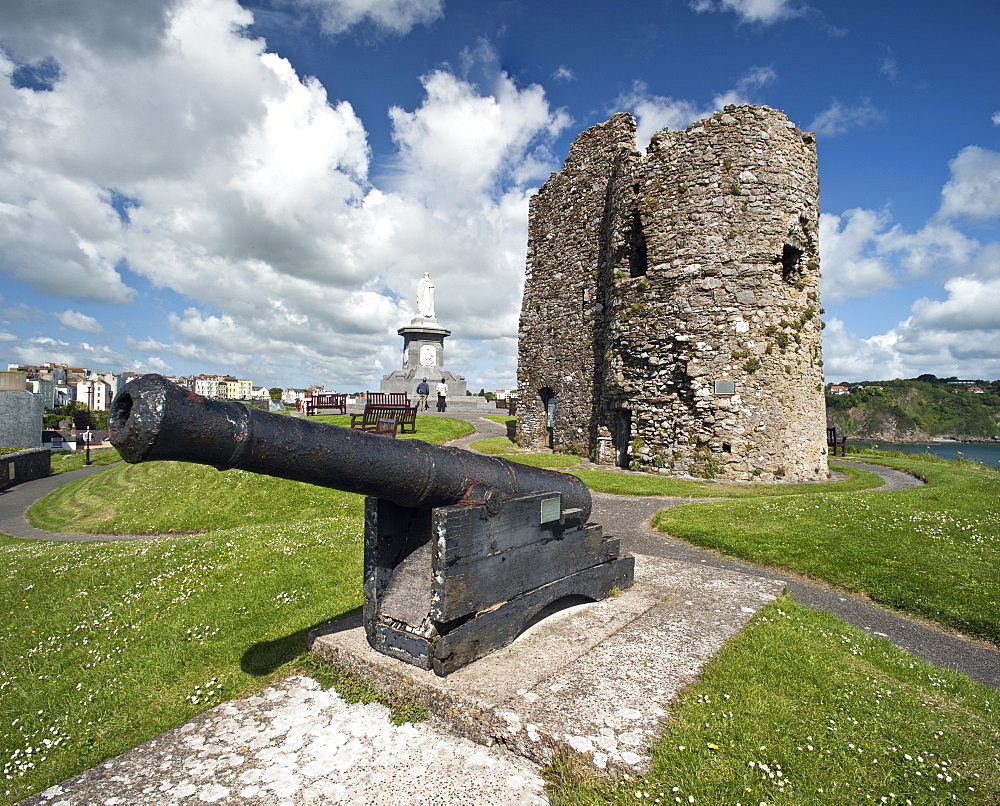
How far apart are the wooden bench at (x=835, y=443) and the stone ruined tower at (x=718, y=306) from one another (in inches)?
340

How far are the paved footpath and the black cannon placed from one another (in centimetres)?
50

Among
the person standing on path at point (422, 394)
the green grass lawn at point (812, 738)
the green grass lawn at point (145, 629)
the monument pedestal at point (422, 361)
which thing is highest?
the monument pedestal at point (422, 361)

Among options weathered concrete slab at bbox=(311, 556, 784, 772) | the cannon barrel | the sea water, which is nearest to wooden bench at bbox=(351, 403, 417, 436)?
weathered concrete slab at bbox=(311, 556, 784, 772)

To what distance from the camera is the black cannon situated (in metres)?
2.73

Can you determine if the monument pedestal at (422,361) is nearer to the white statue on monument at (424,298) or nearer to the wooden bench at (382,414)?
the white statue on monument at (424,298)

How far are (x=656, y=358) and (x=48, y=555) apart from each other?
14.2m

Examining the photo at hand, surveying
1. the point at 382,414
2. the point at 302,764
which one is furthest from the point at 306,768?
the point at 382,414

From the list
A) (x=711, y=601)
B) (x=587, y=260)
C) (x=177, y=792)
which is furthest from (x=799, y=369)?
(x=177, y=792)

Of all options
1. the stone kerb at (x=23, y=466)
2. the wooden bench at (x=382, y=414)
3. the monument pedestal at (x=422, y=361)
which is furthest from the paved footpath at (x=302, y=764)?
the monument pedestal at (x=422, y=361)

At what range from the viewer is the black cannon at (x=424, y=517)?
2.73 metres

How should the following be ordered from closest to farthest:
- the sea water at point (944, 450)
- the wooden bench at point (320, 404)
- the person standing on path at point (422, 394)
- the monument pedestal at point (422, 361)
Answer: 1. the wooden bench at point (320, 404)
2. the sea water at point (944, 450)
3. the person standing on path at point (422, 394)
4. the monument pedestal at point (422, 361)

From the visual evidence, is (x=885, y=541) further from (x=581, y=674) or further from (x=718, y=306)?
(x=718, y=306)

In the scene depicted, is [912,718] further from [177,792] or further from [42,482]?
[42,482]

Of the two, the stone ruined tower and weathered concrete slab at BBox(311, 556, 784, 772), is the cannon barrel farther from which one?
the stone ruined tower
